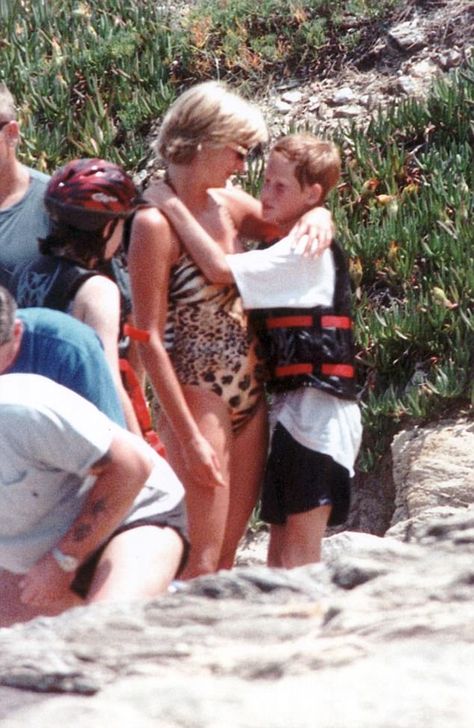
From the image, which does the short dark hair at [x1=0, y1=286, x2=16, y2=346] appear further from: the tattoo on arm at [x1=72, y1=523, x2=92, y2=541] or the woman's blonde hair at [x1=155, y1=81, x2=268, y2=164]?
the woman's blonde hair at [x1=155, y1=81, x2=268, y2=164]

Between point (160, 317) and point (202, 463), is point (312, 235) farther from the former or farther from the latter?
point (202, 463)

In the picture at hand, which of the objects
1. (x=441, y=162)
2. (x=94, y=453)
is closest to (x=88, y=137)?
(x=441, y=162)

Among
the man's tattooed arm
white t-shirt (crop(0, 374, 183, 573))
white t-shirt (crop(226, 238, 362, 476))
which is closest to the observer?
white t-shirt (crop(0, 374, 183, 573))

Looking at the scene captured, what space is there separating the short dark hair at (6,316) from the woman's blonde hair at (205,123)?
1075mm

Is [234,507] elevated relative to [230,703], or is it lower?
lower

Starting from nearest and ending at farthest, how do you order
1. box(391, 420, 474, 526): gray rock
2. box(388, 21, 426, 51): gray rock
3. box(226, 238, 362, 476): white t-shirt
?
box(226, 238, 362, 476): white t-shirt
box(391, 420, 474, 526): gray rock
box(388, 21, 426, 51): gray rock

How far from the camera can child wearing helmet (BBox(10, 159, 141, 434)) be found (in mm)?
3609

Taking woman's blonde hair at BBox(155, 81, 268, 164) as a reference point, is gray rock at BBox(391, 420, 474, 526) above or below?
below

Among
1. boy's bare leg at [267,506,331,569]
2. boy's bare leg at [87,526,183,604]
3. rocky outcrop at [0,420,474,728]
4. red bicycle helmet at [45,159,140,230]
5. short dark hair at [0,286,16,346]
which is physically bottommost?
boy's bare leg at [267,506,331,569]

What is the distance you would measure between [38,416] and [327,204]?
15.4ft

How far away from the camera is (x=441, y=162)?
24.8 ft

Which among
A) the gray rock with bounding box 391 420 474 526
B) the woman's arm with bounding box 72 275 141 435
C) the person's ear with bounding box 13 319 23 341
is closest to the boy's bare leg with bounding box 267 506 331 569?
the woman's arm with bounding box 72 275 141 435

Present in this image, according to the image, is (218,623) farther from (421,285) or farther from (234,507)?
(421,285)

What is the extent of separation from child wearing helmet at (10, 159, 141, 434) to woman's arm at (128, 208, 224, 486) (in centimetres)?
20
